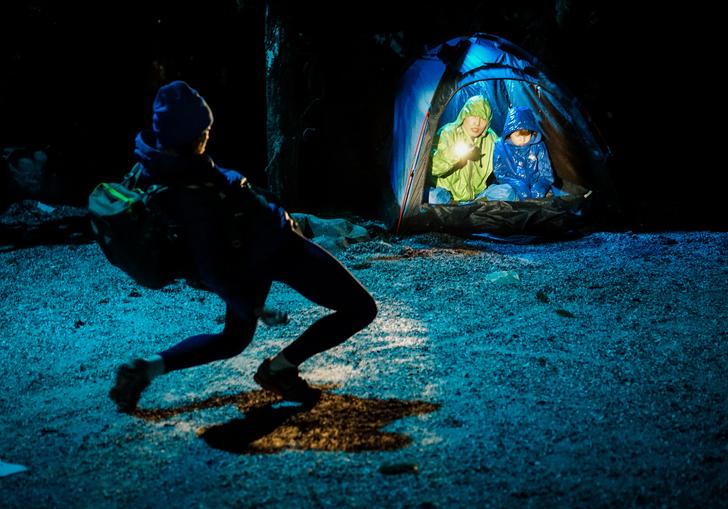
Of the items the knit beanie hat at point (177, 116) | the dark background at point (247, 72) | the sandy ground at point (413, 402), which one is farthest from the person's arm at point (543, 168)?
the knit beanie hat at point (177, 116)

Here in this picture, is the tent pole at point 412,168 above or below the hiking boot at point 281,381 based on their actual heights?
above

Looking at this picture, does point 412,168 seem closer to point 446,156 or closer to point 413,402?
point 446,156

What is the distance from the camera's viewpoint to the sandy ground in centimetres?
257

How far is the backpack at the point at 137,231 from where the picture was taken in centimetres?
266

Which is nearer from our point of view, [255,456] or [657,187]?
[255,456]

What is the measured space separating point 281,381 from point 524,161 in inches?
254

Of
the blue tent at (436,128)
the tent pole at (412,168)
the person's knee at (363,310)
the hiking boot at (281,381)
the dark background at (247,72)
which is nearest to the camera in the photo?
the person's knee at (363,310)

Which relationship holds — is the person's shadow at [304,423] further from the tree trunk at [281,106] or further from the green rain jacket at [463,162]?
the tree trunk at [281,106]

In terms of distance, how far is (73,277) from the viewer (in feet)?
21.2

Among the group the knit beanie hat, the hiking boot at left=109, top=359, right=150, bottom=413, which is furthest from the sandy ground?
the knit beanie hat

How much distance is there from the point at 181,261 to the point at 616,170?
6.82 m

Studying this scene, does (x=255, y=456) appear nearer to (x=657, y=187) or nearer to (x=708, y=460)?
(x=708, y=460)

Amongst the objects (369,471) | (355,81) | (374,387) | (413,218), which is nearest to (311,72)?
(355,81)

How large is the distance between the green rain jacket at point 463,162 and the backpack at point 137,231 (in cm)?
630
